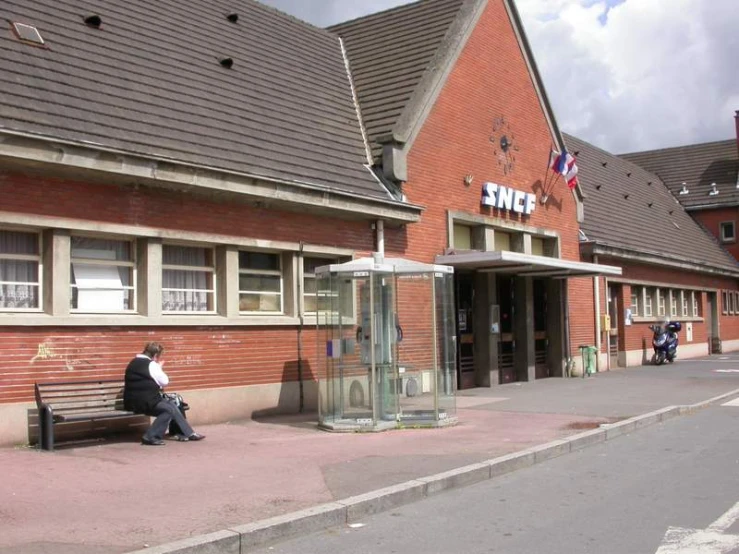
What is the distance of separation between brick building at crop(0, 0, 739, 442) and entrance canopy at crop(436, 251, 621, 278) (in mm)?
79

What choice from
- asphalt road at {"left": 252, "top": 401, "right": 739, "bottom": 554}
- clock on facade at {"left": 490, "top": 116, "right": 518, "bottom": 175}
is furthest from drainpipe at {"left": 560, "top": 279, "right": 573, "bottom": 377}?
asphalt road at {"left": 252, "top": 401, "right": 739, "bottom": 554}

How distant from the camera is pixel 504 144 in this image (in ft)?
66.5

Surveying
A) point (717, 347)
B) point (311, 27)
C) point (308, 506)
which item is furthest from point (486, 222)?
point (717, 347)

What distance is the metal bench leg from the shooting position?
394 inches

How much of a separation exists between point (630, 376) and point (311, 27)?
12459 mm

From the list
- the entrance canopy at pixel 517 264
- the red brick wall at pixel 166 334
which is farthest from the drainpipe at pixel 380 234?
the entrance canopy at pixel 517 264

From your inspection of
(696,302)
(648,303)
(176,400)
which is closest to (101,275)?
(176,400)

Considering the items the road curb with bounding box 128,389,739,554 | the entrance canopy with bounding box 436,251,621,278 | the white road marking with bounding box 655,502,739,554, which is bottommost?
the white road marking with bounding box 655,502,739,554

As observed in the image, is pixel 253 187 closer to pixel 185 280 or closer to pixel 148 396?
pixel 185 280

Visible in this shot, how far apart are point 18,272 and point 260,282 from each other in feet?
14.0

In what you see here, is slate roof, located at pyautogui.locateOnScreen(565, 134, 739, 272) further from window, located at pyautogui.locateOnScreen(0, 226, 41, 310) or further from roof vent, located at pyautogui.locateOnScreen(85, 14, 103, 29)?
window, located at pyautogui.locateOnScreen(0, 226, 41, 310)

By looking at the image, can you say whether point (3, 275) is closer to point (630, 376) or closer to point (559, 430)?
point (559, 430)

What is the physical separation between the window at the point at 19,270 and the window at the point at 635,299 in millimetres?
21244

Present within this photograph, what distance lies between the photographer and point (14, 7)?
12281 millimetres
